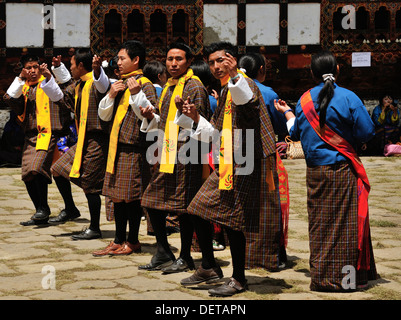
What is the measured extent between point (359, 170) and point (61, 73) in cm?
355

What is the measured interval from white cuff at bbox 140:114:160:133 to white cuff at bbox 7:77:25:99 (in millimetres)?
2420

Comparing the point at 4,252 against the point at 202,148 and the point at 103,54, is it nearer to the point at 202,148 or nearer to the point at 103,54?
the point at 202,148

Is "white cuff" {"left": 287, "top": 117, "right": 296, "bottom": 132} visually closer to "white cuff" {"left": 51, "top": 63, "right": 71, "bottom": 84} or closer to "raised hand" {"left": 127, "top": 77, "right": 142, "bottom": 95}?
"raised hand" {"left": 127, "top": 77, "right": 142, "bottom": 95}

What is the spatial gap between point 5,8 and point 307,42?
18.6 ft

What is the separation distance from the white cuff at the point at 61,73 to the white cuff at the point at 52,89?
0.38 feet

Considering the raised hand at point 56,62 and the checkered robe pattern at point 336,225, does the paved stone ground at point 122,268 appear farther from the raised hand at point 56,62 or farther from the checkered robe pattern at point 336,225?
the raised hand at point 56,62

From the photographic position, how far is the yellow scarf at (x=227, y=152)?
433 centimetres

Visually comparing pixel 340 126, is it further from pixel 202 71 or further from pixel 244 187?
pixel 202 71

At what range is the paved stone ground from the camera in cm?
442

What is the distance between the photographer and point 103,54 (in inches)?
510

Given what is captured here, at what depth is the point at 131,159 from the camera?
18.3ft

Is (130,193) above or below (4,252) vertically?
above
